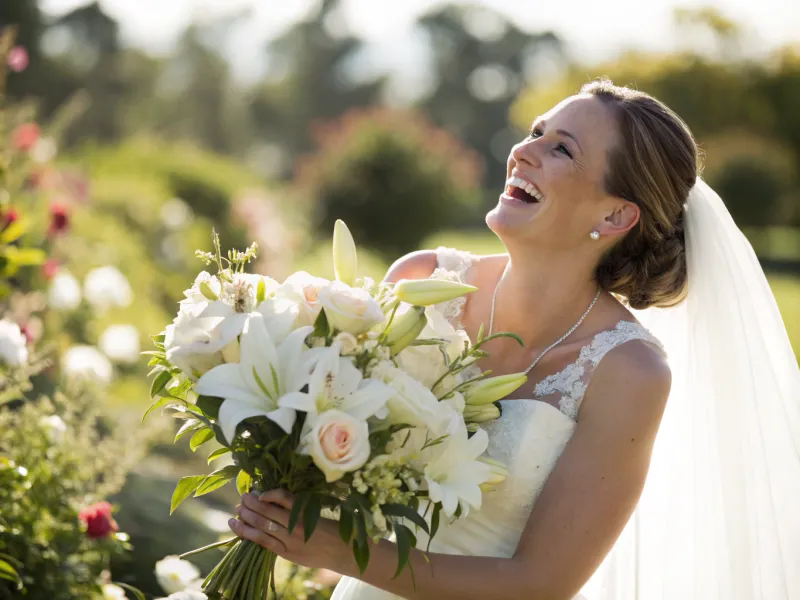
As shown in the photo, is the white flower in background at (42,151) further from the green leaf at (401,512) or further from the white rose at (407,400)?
the green leaf at (401,512)

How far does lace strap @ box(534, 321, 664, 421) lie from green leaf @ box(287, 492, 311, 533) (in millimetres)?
1255

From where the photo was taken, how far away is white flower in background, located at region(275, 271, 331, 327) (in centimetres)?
226

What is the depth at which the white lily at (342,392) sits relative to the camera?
2068 mm

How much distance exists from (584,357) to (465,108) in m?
65.8

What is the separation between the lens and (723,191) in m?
28.2

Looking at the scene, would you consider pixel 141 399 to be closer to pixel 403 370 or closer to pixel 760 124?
pixel 403 370

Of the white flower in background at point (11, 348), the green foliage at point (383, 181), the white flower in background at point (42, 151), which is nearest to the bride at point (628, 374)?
the white flower in background at point (11, 348)

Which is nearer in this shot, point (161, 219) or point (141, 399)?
point (141, 399)

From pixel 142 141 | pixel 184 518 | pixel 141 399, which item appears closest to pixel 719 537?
pixel 184 518

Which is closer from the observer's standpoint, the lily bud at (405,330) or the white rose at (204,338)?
the white rose at (204,338)

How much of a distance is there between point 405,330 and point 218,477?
664 millimetres

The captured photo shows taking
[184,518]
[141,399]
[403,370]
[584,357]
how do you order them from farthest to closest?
[141,399] → [184,518] → [584,357] → [403,370]

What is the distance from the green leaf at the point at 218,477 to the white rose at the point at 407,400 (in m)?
0.47

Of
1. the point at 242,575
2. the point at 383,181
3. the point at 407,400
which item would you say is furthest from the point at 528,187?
the point at 383,181
